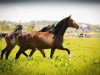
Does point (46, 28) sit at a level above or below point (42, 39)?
above

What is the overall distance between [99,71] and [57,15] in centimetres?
76

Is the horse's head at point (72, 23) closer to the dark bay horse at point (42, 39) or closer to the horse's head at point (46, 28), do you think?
the dark bay horse at point (42, 39)

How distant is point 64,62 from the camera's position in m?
4.08

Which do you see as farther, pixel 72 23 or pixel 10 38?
pixel 10 38

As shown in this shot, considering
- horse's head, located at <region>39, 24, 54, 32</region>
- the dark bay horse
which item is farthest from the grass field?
horse's head, located at <region>39, 24, 54, 32</region>

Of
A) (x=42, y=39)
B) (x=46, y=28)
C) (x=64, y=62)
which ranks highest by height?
(x=46, y=28)

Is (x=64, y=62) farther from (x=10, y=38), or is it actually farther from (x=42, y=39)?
(x=10, y=38)

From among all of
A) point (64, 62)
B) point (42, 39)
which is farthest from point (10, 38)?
point (64, 62)

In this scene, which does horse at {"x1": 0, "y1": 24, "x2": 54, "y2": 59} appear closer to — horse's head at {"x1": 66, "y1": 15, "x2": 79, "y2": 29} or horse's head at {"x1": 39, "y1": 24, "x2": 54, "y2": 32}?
horse's head at {"x1": 39, "y1": 24, "x2": 54, "y2": 32}

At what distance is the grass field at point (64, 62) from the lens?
4.00 metres

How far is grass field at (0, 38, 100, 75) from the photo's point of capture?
13.1ft

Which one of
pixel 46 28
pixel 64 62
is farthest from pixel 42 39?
pixel 64 62

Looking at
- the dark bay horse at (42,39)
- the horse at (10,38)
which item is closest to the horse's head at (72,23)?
the dark bay horse at (42,39)

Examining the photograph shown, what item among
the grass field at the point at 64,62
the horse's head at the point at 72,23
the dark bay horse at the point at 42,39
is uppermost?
the horse's head at the point at 72,23
